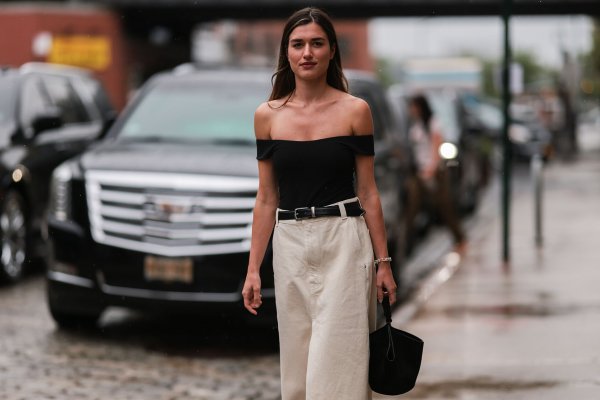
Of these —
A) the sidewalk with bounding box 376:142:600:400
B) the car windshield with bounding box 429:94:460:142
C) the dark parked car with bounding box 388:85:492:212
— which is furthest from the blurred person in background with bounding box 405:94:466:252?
the car windshield with bounding box 429:94:460:142

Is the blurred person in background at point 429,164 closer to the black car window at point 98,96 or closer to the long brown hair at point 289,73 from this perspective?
the black car window at point 98,96

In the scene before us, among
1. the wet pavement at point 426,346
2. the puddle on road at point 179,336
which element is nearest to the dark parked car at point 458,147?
the wet pavement at point 426,346

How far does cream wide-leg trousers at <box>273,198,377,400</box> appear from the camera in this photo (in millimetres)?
4367

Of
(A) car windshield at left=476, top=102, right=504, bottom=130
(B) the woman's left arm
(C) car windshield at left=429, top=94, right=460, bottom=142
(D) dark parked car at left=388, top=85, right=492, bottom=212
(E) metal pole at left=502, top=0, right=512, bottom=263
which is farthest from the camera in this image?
(A) car windshield at left=476, top=102, right=504, bottom=130

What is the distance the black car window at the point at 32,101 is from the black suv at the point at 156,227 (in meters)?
2.89

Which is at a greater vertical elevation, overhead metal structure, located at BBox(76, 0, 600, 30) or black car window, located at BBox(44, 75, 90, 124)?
black car window, located at BBox(44, 75, 90, 124)

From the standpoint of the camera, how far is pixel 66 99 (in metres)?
12.9

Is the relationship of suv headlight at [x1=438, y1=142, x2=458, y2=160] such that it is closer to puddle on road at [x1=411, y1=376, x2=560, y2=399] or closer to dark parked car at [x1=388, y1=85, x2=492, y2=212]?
dark parked car at [x1=388, y1=85, x2=492, y2=212]

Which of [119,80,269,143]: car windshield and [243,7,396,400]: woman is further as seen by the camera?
[119,80,269,143]: car windshield

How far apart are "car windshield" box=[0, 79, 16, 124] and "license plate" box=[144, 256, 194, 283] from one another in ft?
13.1

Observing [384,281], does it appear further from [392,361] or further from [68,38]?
[68,38]

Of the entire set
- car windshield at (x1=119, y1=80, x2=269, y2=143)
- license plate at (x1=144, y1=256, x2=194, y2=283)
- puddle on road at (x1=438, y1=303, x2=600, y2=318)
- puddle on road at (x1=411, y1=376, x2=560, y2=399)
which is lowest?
puddle on road at (x1=438, y1=303, x2=600, y2=318)

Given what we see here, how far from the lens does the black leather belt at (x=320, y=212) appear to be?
14.5 ft

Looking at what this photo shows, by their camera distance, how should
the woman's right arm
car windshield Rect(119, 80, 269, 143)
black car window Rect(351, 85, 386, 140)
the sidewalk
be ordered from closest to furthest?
1. the woman's right arm
2. the sidewalk
3. car windshield Rect(119, 80, 269, 143)
4. black car window Rect(351, 85, 386, 140)
